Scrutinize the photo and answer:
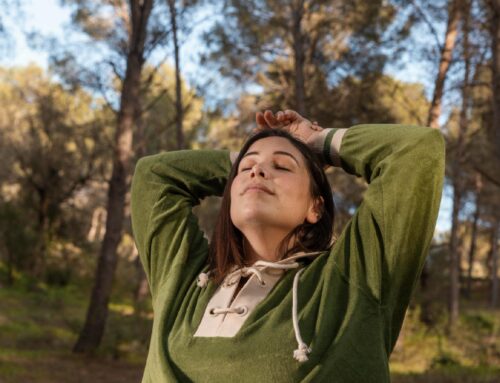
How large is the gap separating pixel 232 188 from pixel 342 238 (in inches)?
13.1

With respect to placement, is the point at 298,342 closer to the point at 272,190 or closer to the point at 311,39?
the point at 272,190

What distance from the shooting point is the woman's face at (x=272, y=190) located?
5.20 feet

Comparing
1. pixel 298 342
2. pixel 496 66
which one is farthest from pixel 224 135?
pixel 298 342

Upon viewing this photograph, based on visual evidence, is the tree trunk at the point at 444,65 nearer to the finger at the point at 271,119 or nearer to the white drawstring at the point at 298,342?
the finger at the point at 271,119

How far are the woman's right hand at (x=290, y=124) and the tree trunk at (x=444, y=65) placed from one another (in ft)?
30.9

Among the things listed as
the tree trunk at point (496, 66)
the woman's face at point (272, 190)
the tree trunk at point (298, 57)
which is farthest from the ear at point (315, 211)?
the tree trunk at point (298, 57)

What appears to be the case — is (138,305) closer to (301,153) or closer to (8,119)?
(301,153)

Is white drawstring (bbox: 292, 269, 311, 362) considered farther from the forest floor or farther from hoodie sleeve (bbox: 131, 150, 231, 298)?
the forest floor

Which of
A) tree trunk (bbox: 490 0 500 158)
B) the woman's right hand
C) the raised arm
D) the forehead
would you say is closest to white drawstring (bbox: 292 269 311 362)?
the raised arm

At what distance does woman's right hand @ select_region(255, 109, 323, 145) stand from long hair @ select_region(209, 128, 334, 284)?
10 cm

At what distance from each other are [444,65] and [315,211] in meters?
10.5

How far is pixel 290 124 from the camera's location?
6.34 feet

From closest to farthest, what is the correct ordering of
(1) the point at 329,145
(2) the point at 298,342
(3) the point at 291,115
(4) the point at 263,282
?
1. (2) the point at 298,342
2. (4) the point at 263,282
3. (1) the point at 329,145
4. (3) the point at 291,115

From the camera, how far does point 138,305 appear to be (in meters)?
12.1
